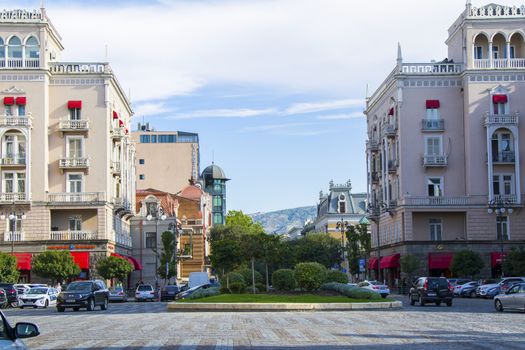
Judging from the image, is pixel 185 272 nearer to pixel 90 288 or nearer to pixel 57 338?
pixel 90 288

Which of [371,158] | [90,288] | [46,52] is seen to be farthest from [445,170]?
[90,288]

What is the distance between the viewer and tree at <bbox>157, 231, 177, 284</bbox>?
87188mm

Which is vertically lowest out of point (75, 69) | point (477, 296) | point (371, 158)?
point (477, 296)

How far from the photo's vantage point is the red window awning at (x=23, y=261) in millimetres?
75375

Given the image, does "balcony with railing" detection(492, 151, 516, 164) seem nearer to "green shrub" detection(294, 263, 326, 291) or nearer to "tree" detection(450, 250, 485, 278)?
"tree" detection(450, 250, 485, 278)

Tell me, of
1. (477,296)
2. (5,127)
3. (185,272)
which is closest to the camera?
(477,296)

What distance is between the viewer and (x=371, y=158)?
9481cm

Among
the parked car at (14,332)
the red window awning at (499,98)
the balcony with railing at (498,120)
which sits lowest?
the parked car at (14,332)

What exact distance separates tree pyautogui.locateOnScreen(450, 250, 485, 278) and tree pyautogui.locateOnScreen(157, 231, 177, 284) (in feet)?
87.5

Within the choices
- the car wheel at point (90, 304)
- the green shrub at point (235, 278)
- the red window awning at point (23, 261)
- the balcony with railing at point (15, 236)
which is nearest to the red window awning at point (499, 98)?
the green shrub at point (235, 278)

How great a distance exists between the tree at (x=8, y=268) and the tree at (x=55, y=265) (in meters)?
2.46

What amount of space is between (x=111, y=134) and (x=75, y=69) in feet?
21.1

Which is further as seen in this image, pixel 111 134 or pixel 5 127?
pixel 111 134

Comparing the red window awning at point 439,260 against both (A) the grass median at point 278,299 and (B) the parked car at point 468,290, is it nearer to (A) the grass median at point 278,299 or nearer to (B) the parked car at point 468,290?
(B) the parked car at point 468,290
